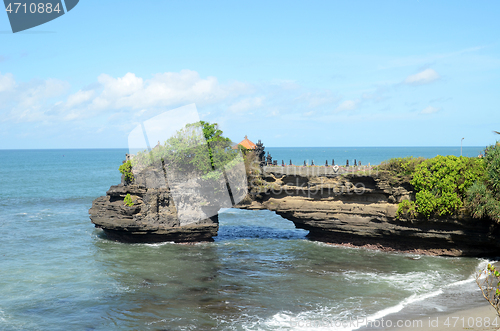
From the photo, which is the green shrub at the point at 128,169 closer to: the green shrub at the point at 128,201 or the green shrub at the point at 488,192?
the green shrub at the point at 128,201

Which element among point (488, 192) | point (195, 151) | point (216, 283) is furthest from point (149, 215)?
point (488, 192)

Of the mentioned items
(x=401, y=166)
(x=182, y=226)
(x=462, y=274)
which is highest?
(x=401, y=166)

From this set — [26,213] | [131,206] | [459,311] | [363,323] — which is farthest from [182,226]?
[26,213]

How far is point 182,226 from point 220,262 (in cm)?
488

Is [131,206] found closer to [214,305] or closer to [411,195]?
[214,305]

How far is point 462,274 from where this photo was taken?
2027 centimetres

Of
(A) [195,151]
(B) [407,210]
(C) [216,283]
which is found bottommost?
(C) [216,283]

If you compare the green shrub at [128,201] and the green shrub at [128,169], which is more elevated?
the green shrub at [128,169]

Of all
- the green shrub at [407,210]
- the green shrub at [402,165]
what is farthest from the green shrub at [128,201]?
the green shrub at [407,210]

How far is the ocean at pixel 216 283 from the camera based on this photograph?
15766mm

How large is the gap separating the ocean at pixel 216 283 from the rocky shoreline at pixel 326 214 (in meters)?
1.02

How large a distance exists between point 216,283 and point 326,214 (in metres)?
9.64

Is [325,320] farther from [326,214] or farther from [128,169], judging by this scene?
[128,169]

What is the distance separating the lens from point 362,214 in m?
24.8
